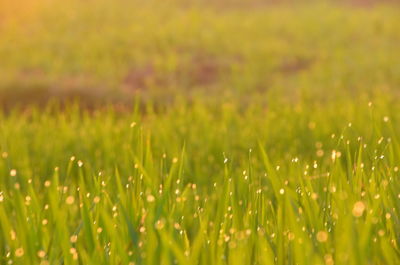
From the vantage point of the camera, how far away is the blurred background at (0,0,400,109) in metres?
11.1

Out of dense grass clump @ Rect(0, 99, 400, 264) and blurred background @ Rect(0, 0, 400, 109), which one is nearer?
dense grass clump @ Rect(0, 99, 400, 264)

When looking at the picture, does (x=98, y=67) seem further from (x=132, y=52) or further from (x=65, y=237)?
(x=65, y=237)

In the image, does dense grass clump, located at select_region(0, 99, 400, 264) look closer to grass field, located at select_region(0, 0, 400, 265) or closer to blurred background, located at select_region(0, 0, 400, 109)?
grass field, located at select_region(0, 0, 400, 265)

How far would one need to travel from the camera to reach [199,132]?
5.54 meters

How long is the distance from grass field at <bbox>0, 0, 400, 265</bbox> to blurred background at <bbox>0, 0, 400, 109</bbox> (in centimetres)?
5

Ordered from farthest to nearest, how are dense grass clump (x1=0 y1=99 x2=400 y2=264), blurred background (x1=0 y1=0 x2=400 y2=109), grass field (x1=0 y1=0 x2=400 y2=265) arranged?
blurred background (x1=0 y1=0 x2=400 y2=109) → grass field (x1=0 y1=0 x2=400 y2=265) → dense grass clump (x1=0 y1=99 x2=400 y2=264)

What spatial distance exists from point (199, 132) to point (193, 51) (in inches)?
390

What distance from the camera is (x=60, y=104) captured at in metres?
9.97

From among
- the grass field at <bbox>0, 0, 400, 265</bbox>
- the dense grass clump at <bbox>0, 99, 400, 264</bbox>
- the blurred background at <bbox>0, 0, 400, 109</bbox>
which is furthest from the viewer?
the blurred background at <bbox>0, 0, 400, 109</bbox>

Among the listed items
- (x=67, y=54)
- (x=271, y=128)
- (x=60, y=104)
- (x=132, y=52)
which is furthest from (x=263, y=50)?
(x=271, y=128)

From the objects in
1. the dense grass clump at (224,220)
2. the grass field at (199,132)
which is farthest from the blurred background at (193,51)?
the dense grass clump at (224,220)

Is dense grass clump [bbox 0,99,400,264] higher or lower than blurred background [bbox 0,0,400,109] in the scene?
higher

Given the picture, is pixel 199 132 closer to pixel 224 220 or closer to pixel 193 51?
pixel 224 220

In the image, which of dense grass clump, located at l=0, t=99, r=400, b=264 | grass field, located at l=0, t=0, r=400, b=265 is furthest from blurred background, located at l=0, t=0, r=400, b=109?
dense grass clump, located at l=0, t=99, r=400, b=264
